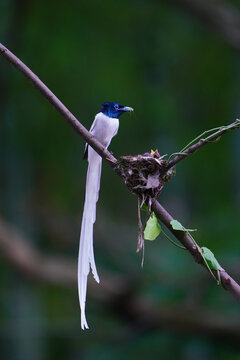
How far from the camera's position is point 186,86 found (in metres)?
5.81

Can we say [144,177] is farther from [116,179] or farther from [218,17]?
[116,179]

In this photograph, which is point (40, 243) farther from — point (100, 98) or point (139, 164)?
point (139, 164)

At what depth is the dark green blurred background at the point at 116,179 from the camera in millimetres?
4648

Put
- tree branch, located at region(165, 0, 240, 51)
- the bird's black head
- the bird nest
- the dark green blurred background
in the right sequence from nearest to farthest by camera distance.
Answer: the bird nest
the bird's black head
tree branch, located at region(165, 0, 240, 51)
the dark green blurred background

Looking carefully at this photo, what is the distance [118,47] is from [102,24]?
0.26 metres

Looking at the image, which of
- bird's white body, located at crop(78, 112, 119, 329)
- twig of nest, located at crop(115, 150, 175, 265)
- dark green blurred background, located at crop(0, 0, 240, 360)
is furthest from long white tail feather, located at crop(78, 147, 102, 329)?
dark green blurred background, located at crop(0, 0, 240, 360)

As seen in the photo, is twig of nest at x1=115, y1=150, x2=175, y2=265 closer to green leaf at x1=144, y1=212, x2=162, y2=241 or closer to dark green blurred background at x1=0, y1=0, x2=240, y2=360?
green leaf at x1=144, y1=212, x2=162, y2=241

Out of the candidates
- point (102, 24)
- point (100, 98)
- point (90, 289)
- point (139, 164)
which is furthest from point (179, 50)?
point (139, 164)

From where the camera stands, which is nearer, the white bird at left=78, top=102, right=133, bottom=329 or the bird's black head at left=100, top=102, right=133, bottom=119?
the white bird at left=78, top=102, right=133, bottom=329

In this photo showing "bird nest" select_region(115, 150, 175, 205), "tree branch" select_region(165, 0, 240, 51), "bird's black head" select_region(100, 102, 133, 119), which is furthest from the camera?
"tree branch" select_region(165, 0, 240, 51)

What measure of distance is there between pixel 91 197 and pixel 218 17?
310 cm

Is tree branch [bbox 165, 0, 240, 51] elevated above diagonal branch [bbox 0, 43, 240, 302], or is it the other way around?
tree branch [bbox 165, 0, 240, 51]

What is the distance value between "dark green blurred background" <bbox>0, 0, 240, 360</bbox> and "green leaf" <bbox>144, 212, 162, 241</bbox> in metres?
2.63

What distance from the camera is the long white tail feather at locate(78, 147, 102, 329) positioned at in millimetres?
1532
